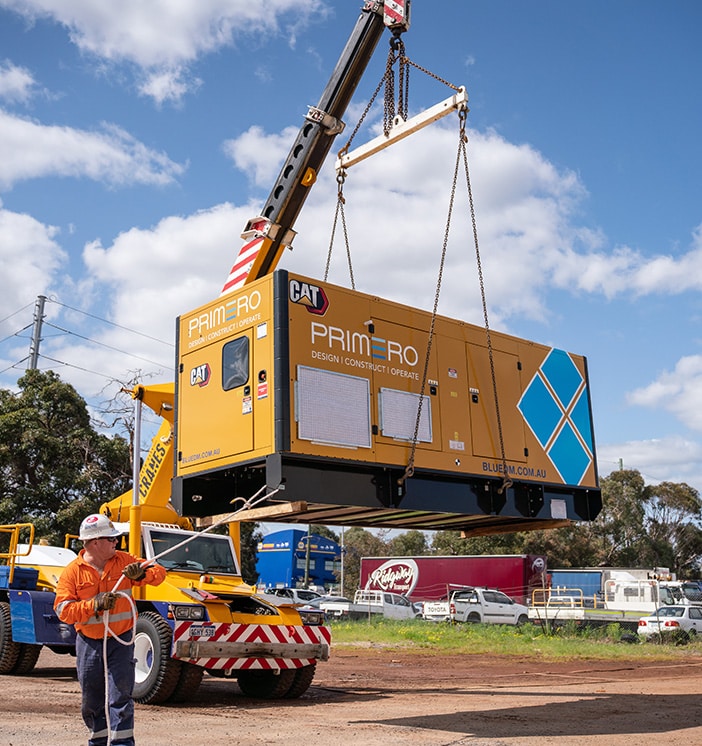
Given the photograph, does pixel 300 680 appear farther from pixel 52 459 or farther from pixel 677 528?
pixel 677 528

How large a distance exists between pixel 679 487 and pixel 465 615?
36.9 metres

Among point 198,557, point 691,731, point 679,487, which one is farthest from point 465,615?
point 679,487

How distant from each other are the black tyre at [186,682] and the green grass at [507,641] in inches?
458

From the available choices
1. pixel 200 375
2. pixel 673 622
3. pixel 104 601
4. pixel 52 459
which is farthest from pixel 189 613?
pixel 52 459

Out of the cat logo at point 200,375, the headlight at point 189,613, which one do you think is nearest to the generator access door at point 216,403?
the cat logo at point 200,375

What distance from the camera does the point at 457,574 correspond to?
138 ft

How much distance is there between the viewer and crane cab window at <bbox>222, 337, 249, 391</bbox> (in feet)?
28.7

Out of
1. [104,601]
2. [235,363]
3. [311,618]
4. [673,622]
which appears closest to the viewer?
[104,601]

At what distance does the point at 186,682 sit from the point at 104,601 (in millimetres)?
5001

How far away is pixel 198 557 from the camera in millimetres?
12062

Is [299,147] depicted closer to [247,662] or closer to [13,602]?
[247,662]

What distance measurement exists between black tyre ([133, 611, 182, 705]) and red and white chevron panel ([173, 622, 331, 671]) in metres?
0.21

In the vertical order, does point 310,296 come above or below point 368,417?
above

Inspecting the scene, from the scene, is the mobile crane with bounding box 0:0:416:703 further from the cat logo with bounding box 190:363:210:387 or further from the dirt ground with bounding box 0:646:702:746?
the dirt ground with bounding box 0:646:702:746
